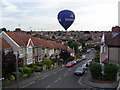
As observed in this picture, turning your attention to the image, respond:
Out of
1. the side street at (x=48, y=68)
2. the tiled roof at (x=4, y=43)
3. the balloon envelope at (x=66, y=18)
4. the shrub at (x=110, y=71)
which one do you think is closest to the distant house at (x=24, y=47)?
the side street at (x=48, y=68)

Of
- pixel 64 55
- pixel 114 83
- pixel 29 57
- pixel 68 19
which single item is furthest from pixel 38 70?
pixel 64 55

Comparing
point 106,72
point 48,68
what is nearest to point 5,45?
point 48,68

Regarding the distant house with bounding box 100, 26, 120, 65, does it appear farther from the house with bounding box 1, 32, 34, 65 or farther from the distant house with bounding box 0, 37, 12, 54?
the distant house with bounding box 0, 37, 12, 54

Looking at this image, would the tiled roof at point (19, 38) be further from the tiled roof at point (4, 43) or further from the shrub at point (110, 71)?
the shrub at point (110, 71)

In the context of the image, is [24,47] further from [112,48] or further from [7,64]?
[112,48]

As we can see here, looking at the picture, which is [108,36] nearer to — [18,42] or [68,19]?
[68,19]
